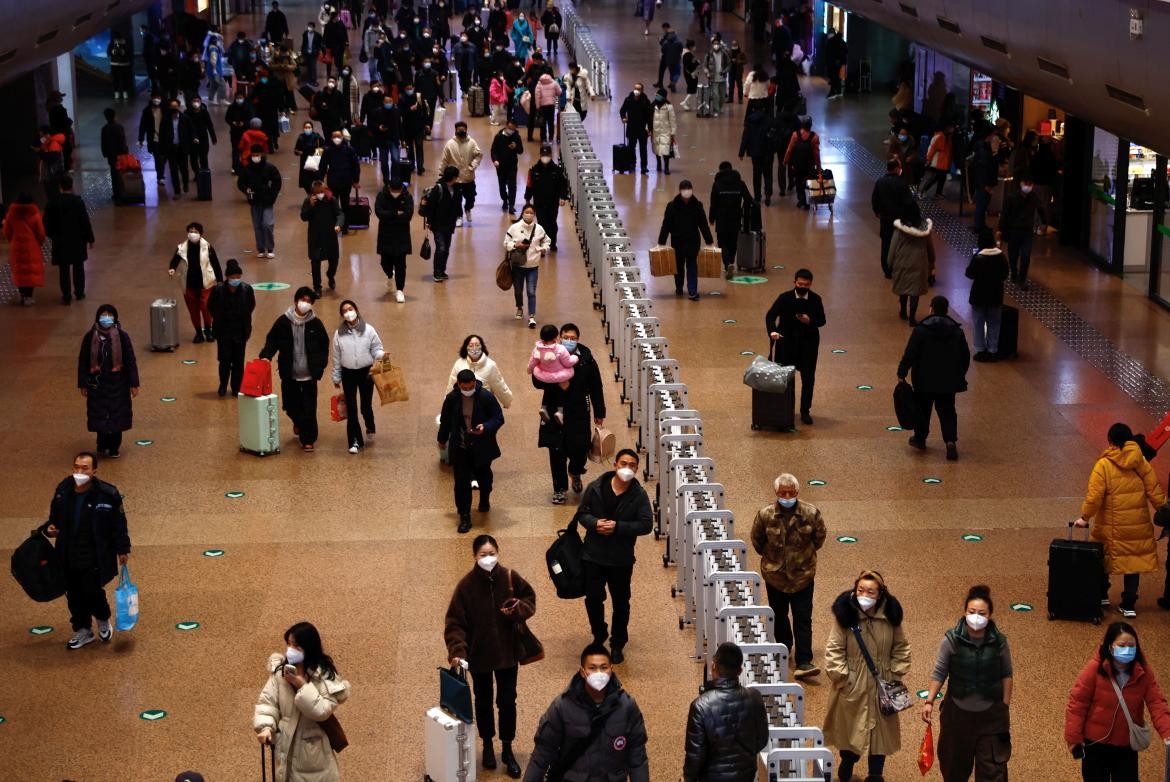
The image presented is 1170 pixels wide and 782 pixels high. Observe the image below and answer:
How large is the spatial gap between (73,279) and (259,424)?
279 inches

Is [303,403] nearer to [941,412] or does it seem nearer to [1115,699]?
[941,412]

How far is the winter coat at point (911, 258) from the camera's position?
19.5m

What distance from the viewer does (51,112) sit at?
2970 cm

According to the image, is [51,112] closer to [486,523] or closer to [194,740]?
[486,523]

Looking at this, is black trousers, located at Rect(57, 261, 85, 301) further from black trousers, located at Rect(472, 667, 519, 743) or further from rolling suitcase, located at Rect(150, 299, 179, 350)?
black trousers, located at Rect(472, 667, 519, 743)

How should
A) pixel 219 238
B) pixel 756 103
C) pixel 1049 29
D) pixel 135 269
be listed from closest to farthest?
pixel 1049 29 → pixel 135 269 → pixel 219 238 → pixel 756 103

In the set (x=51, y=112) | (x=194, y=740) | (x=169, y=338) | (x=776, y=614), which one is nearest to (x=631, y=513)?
(x=776, y=614)

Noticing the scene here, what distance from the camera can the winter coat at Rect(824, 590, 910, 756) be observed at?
9.26 m

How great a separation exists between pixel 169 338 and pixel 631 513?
30.7ft

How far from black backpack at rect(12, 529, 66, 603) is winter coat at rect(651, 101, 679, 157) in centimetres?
1900

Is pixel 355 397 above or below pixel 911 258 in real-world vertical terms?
below

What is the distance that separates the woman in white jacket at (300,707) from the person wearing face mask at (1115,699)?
3600 mm

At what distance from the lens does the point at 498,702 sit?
32.1 ft

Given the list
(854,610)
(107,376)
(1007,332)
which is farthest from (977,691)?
(1007,332)
